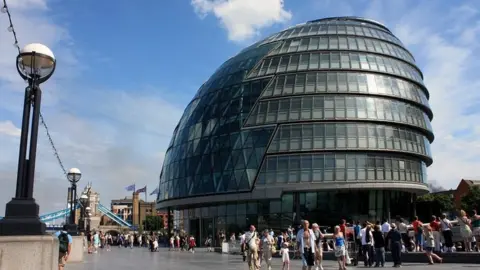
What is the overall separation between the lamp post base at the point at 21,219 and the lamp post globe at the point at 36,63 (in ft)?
7.35

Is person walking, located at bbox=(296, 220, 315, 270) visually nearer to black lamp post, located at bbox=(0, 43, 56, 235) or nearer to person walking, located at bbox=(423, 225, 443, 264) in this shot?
person walking, located at bbox=(423, 225, 443, 264)

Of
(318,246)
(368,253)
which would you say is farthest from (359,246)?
(318,246)

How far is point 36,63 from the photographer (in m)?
9.10

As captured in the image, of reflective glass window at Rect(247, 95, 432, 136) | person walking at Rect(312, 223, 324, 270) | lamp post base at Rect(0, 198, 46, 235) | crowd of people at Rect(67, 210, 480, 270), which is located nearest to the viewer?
lamp post base at Rect(0, 198, 46, 235)

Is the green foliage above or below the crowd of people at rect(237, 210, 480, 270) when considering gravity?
above

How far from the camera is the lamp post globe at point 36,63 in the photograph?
9039mm

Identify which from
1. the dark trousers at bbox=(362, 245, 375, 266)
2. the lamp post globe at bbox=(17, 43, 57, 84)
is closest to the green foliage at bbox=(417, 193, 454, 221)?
the dark trousers at bbox=(362, 245, 375, 266)

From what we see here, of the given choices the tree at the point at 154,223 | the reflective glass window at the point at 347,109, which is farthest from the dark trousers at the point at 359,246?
the tree at the point at 154,223

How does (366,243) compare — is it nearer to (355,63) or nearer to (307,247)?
(307,247)

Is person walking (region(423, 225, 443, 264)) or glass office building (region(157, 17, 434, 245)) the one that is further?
glass office building (region(157, 17, 434, 245))

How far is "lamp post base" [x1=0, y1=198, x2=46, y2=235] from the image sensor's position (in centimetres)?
839

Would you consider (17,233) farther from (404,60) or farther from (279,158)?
(404,60)

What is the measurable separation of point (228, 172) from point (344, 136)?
42.7 feet

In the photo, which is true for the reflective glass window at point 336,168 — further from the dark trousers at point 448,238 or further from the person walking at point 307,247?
the person walking at point 307,247
